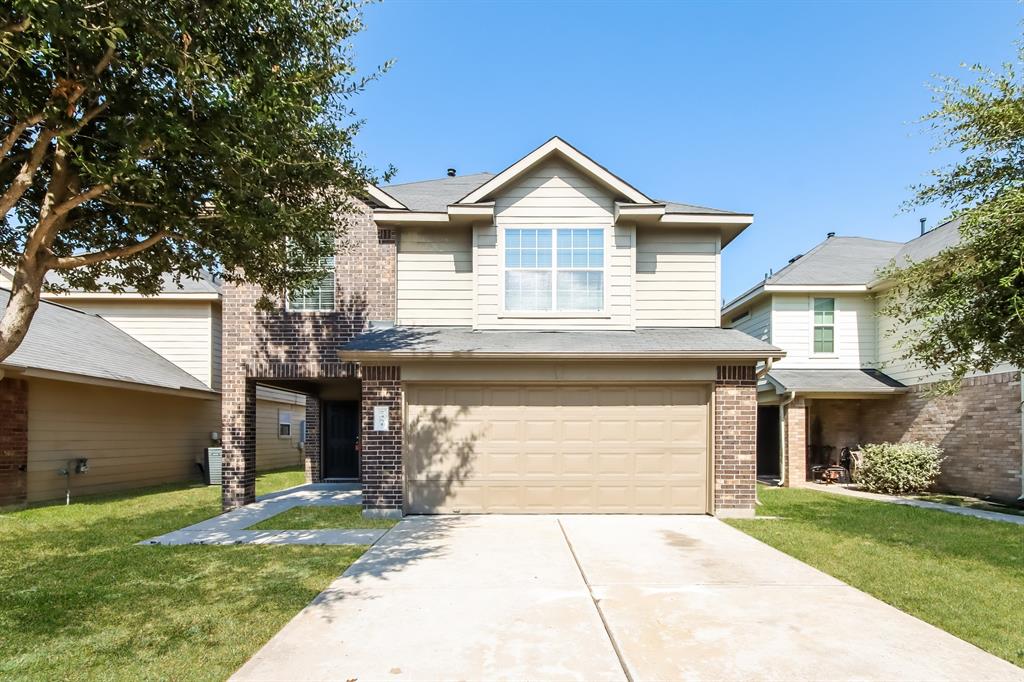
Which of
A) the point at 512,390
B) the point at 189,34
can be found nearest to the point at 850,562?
the point at 512,390

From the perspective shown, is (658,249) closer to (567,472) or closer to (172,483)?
(567,472)

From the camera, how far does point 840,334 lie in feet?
53.0

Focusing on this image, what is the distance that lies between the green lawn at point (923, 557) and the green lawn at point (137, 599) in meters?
6.06

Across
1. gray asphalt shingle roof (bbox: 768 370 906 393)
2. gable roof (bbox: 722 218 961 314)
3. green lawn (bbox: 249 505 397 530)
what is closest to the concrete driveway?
green lawn (bbox: 249 505 397 530)

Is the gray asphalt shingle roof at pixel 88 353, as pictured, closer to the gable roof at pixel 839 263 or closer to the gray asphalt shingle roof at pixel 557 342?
the gray asphalt shingle roof at pixel 557 342

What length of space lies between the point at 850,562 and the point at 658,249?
252 inches

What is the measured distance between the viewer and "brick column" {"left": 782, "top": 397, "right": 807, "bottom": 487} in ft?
49.9

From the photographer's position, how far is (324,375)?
11.0 meters

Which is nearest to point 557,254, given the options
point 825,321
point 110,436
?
point 825,321

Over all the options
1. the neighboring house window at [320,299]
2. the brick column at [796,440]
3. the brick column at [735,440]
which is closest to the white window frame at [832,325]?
the brick column at [796,440]

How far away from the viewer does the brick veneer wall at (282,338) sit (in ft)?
36.3

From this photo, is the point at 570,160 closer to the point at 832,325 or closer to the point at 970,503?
the point at 832,325

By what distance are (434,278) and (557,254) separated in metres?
2.51

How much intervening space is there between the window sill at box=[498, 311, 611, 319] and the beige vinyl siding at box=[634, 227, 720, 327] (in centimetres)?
105
